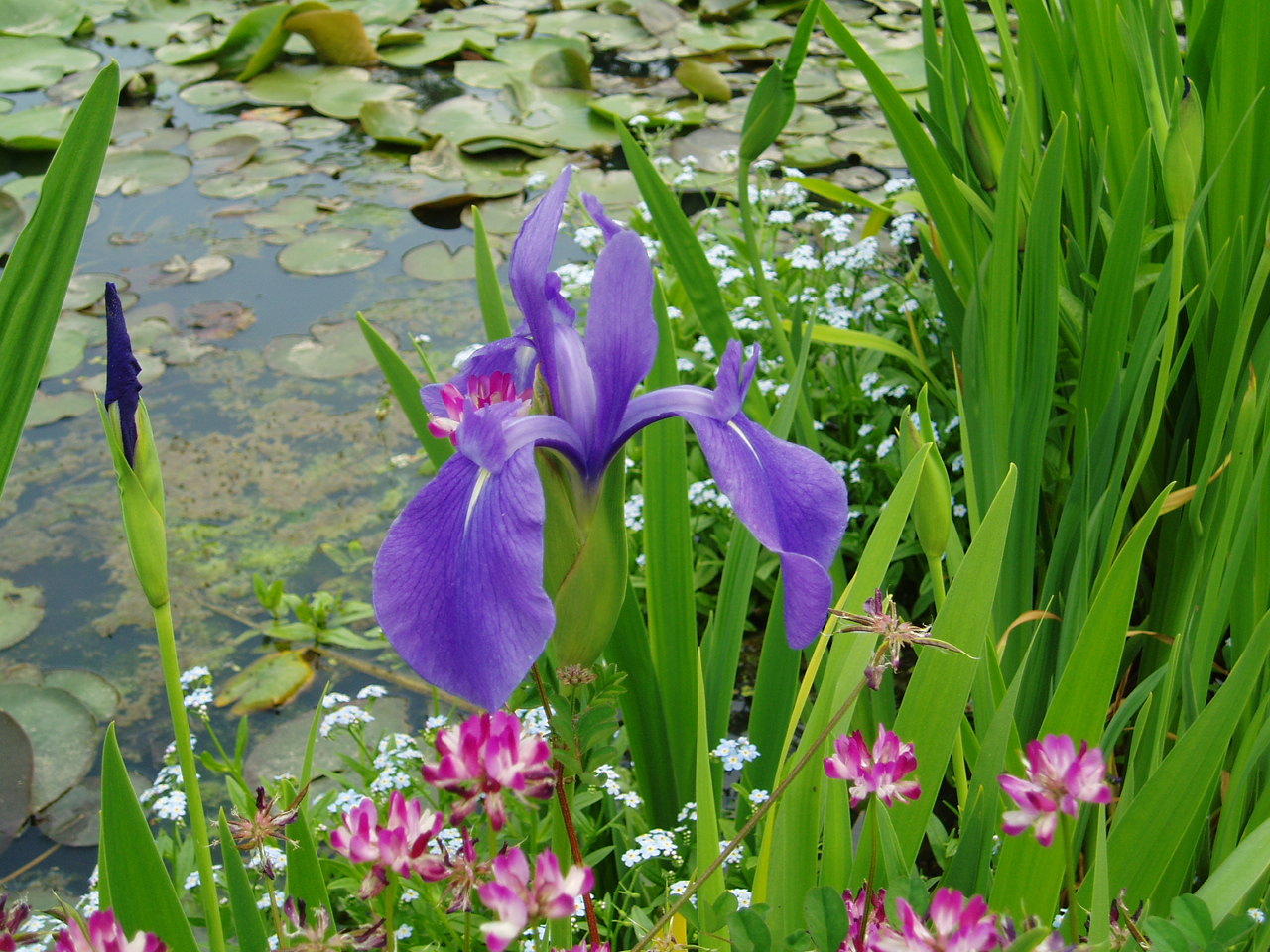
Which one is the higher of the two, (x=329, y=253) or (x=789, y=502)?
(x=789, y=502)

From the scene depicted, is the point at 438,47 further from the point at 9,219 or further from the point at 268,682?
the point at 268,682

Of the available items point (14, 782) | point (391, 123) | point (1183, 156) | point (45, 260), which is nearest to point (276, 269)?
point (391, 123)

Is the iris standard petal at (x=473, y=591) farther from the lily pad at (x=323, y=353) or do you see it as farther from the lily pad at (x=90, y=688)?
the lily pad at (x=323, y=353)

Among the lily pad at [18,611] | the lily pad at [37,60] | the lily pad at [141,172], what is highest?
the lily pad at [37,60]

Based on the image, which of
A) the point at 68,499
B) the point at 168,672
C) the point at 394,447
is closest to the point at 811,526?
the point at 168,672

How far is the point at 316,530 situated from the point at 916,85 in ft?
8.66

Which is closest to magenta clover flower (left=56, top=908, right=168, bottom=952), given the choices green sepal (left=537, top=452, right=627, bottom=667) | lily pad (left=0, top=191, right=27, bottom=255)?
green sepal (left=537, top=452, right=627, bottom=667)

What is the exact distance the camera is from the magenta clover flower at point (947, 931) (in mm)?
501

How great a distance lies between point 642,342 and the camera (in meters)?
0.78

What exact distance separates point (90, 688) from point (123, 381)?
60.2 inches

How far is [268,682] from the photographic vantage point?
195 centimetres

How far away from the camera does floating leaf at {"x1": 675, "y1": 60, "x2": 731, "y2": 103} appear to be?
3959 millimetres

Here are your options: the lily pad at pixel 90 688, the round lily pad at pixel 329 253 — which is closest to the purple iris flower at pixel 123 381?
the lily pad at pixel 90 688

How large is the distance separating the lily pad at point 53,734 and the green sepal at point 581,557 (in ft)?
4.38
